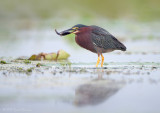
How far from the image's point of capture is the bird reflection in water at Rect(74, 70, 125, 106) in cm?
412

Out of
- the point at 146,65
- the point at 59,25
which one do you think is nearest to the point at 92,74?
the point at 146,65

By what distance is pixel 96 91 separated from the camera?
15.0 feet

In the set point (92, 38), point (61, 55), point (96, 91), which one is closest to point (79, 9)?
point (61, 55)

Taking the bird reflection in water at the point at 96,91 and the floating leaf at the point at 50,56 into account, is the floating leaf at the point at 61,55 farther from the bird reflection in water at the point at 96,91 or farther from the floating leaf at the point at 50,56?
the bird reflection in water at the point at 96,91

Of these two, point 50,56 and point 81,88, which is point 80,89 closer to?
point 81,88

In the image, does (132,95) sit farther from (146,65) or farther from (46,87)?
(146,65)

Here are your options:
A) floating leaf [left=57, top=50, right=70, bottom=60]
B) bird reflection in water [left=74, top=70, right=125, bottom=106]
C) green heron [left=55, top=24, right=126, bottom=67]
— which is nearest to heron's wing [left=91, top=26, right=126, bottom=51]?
green heron [left=55, top=24, right=126, bottom=67]

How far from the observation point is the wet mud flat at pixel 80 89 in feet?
13.0

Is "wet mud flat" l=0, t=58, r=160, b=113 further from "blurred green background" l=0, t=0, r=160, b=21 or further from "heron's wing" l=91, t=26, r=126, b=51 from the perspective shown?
"blurred green background" l=0, t=0, r=160, b=21

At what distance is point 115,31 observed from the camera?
16609 millimetres

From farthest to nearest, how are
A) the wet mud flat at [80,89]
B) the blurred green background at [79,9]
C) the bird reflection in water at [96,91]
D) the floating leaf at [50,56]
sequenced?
the blurred green background at [79,9] → the floating leaf at [50,56] → the bird reflection in water at [96,91] → the wet mud flat at [80,89]

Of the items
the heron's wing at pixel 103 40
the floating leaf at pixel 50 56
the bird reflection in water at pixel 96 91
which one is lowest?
the bird reflection in water at pixel 96 91

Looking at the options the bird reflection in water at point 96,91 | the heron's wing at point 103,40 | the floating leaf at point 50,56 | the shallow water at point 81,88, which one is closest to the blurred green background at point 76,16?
the floating leaf at point 50,56

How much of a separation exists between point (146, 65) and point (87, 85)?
2331mm
